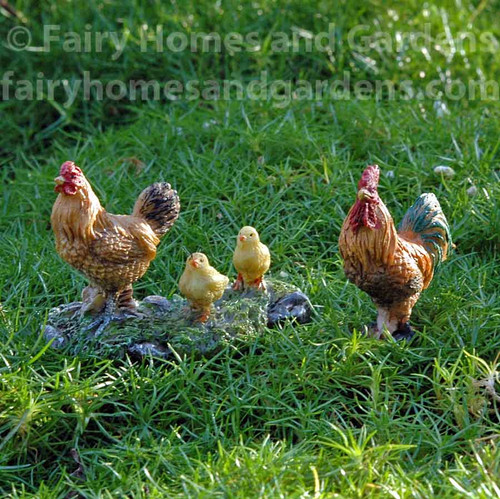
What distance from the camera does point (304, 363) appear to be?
353 centimetres

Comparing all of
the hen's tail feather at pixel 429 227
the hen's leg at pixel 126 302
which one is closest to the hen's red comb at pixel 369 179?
the hen's tail feather at pixel 429 227

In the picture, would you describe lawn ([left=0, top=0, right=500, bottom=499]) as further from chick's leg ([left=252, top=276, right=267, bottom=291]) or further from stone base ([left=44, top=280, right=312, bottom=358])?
chick's leg ([left=252, top=276, right=267, bottom=291])

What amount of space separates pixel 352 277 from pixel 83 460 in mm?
1189

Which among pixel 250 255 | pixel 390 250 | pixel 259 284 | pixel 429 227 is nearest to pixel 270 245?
pixel 259 284

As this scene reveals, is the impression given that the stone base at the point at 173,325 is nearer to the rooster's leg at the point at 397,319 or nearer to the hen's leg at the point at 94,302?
the hen's leg at the point at 94,302

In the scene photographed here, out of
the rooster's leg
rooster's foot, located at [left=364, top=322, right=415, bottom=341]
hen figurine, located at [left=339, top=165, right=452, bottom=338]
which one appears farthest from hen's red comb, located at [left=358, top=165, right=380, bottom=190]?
rooster's foot, located at [left=364, top=322, right=415, bottom=341]

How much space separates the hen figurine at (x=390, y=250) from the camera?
3.38 m

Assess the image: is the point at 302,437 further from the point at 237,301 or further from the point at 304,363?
the point at 237,301

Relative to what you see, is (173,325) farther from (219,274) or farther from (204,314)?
(219,274)

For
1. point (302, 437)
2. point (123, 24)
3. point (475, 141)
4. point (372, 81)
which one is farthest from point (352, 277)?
point (123, 24)

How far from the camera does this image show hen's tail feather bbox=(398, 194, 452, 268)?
3.64 meters

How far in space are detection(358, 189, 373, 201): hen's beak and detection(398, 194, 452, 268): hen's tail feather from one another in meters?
0.39

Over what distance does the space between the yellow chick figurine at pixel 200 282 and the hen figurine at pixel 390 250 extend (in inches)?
19.5

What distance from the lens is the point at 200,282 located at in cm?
354
